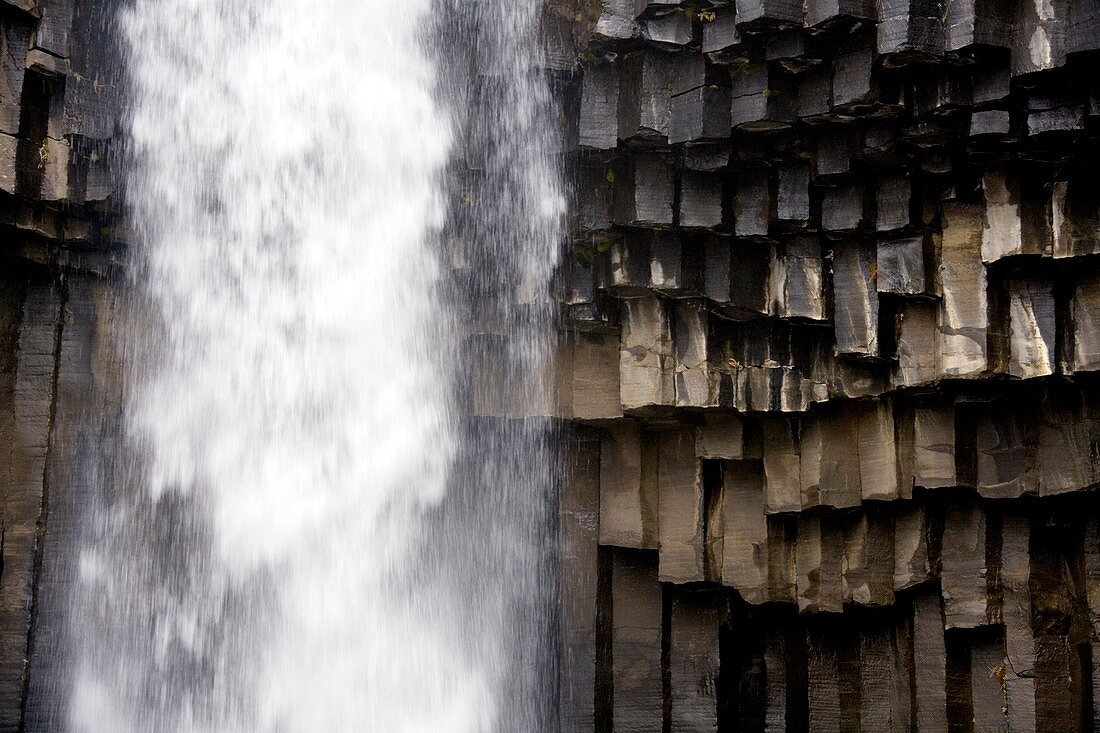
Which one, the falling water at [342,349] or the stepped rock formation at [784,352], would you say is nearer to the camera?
the stepped rock formation at [784,352]

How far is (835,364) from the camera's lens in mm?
6836

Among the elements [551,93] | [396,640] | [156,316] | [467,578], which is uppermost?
[551,93]

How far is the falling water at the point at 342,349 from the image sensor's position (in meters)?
7.50

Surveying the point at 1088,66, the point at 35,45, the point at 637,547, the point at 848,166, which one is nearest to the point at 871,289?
the point at 848,166

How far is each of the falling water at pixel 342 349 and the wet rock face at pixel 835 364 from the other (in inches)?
23.3

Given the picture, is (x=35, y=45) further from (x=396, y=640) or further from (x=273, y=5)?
(x=396, y=640)

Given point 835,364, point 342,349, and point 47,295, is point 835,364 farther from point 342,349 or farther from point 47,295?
point 47,295

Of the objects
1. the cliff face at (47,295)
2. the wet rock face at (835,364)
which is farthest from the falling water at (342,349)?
the wet rock face at (835,364)

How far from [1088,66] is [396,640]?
244 inches

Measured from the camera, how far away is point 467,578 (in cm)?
779

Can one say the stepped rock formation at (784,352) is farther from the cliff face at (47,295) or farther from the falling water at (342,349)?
the falling water at (342,349)

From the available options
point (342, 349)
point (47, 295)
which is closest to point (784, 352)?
point (342, 349)

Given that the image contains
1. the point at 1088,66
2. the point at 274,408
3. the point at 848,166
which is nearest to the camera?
the point at 1088,66

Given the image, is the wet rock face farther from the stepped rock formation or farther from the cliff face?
the cliff face
